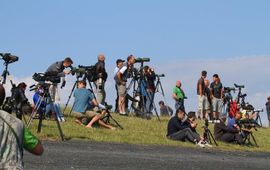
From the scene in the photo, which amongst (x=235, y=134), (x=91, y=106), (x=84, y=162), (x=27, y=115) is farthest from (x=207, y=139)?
(x=84, y=162)

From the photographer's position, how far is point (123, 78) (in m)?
25.0

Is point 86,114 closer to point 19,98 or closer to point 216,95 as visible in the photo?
point 19,98

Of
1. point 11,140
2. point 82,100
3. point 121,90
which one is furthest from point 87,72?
point 11,140

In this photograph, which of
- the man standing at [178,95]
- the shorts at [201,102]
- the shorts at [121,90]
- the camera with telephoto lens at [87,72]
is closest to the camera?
the camera with telephoto lens at [87,72]

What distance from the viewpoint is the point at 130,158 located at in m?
15.5

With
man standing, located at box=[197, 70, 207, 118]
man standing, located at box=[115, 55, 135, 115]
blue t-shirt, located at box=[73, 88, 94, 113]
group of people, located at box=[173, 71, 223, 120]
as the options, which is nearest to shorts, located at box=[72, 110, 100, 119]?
blue t-shirt, located at box=[73, 88, 94, 113]

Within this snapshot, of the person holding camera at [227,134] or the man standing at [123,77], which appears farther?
the man standing at [123,77]

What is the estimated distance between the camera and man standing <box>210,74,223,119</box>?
93.7ft

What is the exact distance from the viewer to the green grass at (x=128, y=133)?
18.4 meters

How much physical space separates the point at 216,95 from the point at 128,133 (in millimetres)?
8963

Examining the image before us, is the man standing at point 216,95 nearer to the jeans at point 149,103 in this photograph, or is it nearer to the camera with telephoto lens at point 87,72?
the jeans at point 149,103

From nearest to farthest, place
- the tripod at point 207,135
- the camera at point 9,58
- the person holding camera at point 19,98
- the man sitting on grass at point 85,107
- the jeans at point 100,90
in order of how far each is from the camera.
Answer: the camera at point 9,58 < the person holding camera at point 19,98 < the man sitting on grass at point 85,107 < the tripod at point 207,135 < the jeans at point 100,90

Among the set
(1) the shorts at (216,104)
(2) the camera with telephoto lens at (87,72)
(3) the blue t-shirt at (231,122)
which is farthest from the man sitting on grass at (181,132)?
(1) the shorts at (216,104)

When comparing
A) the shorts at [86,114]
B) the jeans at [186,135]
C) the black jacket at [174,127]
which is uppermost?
the shorts at [86,114]
